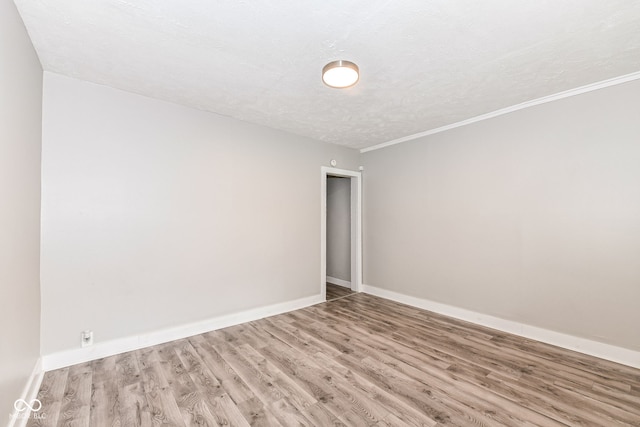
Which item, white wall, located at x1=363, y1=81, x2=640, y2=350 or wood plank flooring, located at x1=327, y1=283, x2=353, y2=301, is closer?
white wall, located at x1=363, y1=81, x2=640, y2=350

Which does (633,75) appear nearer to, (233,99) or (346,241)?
(233,99)

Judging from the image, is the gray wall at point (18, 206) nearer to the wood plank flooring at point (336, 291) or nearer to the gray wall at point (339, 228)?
the wood plank flooring at point (336, 291)

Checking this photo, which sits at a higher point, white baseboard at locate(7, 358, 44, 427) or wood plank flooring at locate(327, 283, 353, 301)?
white baseboard at locate(7, 358, 44, 427)

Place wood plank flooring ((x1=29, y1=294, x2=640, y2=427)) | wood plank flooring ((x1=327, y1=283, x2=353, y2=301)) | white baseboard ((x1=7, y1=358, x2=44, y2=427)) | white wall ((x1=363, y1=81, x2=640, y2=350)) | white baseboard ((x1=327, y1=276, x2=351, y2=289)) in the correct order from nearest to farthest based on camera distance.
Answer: white baseboard ((x1=7, y1=358, x2=44, y2=427)) → wood plank flooring ((x1=29, y1=294, x2=640, y2=427)) → white wall ((x1=363, y1=81, x2=640, y2=350)) → wood plank flooring ((x1=327, y1=283, x2=353, y2=301)) → white baseboard ((x1=327, y1=276, x2=351, y2=289))

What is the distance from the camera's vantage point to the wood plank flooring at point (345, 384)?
5.99 ft

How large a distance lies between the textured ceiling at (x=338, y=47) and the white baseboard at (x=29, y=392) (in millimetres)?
2483

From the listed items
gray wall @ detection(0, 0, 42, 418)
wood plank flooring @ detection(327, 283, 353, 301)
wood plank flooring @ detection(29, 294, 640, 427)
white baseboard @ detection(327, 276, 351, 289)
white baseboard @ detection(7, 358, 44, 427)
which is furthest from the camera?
white baseboard @ detection(327, 276, 351, 289)

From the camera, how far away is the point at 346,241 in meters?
5.40

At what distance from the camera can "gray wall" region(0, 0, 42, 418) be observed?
151 centimetres

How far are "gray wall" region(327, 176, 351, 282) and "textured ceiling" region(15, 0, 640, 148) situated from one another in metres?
2.59

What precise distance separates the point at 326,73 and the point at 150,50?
1366 millimetres

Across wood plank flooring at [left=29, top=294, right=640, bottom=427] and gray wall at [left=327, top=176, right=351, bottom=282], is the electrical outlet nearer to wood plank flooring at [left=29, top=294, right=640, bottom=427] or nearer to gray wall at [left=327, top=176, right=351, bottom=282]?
wood plank flooring at [left=29, top=294, right=640, bottom=427]

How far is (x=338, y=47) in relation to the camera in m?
2.02

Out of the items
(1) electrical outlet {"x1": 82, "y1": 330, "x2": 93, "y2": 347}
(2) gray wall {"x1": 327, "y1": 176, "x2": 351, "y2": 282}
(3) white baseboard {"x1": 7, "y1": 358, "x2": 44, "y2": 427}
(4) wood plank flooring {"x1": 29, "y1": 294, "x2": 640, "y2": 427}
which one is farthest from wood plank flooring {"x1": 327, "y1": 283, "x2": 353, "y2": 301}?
(3) white baseboard {"x1": 7, "y1": 358, "x2": 44, "y2": 427}
